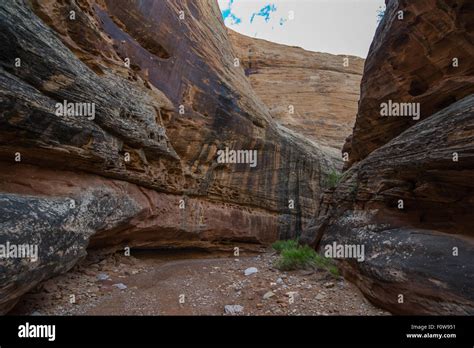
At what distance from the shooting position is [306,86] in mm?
28516

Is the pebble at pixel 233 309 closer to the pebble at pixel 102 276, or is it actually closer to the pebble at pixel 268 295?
the pebble at pixel 268 295

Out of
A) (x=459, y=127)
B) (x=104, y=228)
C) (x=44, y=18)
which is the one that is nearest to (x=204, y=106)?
(x=44, y=18)

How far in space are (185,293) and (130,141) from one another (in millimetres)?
4591

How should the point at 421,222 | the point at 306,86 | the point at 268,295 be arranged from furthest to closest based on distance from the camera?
the point at 306,86 → the point at 421,222 → the point at 268,295

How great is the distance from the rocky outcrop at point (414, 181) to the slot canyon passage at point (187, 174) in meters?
0.03

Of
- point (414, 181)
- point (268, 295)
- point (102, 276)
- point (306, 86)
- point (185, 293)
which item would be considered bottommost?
point (185, 293)

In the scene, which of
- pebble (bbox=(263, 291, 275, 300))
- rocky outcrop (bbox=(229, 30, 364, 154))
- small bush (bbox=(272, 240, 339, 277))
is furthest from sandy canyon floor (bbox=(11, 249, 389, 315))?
rocky outcrop (bbox=(229, 30, 364, 154))

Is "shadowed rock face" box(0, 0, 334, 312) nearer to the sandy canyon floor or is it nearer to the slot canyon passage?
the slot canyon passage

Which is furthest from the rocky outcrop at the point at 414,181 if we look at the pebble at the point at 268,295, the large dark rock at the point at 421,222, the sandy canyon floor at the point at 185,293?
the pebble at the point at 268,295

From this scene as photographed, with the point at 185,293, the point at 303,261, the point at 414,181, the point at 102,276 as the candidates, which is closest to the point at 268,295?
the point at 185,293

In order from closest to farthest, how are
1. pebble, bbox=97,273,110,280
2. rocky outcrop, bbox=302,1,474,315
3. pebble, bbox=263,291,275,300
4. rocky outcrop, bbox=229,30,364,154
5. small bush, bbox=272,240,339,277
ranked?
1. rocky outcrop, bbox=302,1,474,315
2. pebble, bbox=263,291,275,300
3. pebble, bbox=97,273,110,280
4. small bush, bbox=272,240,339,277
5. rocky outcrop, bbox=229,30,364,154

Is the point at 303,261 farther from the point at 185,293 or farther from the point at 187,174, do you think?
the point at 187,174

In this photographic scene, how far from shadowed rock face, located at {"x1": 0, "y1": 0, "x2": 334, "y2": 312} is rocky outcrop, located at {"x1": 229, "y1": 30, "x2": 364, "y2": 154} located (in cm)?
938

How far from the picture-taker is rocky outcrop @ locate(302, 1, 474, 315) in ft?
13.5
